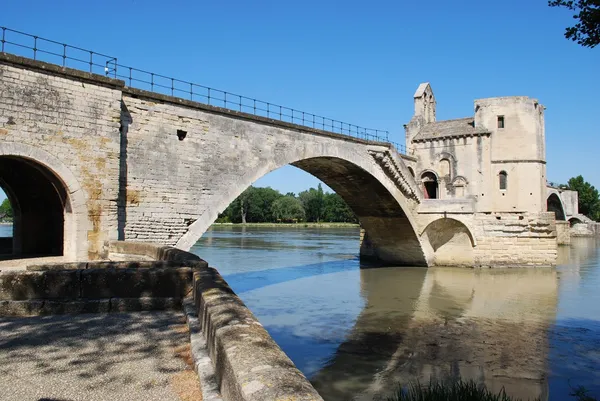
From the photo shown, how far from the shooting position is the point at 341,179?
23.0 metres

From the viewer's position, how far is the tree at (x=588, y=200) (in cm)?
7112

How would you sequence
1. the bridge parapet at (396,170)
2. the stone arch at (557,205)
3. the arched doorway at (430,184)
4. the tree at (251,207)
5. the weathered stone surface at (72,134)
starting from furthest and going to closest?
the tree at (251,207)
the stone arch at (557,205)
the arched doorway at (430,184)
the bridge parapet at (396,170)
the weathered stone surface at (72,134)

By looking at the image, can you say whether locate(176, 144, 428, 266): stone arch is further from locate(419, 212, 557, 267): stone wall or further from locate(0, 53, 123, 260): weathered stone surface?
locate(0, 53, 123, 260): weathered stone surface

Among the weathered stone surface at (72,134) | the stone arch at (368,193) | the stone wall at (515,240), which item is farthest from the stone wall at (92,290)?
the stone wall at (515,240)

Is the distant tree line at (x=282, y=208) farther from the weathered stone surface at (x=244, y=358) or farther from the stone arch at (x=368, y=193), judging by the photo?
the weathered stone surface at (x=244, y=358)

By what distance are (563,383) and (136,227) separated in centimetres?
985

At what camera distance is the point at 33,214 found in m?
15.7

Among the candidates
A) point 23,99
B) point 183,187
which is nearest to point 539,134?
point 183,187

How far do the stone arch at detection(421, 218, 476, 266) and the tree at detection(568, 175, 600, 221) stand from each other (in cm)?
5623

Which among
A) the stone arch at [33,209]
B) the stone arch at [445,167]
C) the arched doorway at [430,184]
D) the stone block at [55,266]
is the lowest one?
the stone block at [55,266]

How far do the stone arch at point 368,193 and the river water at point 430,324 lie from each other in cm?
237

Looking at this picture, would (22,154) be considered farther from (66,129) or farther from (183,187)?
(183,187)

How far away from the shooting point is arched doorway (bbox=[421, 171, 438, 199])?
28.3 m

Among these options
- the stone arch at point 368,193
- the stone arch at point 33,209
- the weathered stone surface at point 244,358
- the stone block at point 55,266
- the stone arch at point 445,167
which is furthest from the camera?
the stone arch at point 445,167
